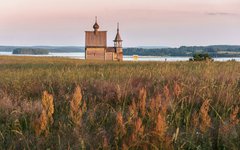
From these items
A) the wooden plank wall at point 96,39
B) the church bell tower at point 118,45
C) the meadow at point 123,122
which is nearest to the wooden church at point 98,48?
the wooden plank wall at point 96,39

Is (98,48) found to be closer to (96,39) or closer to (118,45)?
(96,39)

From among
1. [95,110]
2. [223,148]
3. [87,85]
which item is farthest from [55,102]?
[223,148]

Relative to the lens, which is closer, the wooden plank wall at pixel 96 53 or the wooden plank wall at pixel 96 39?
the wooden plank wall at pixel 96 53

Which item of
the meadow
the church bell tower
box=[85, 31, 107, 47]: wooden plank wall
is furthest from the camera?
the church bell tower

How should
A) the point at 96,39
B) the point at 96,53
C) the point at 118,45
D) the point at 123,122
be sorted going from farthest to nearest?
1. the point at 118,45
2. the point at 96,39
3. the point at 96,53
4. the point at 123,122

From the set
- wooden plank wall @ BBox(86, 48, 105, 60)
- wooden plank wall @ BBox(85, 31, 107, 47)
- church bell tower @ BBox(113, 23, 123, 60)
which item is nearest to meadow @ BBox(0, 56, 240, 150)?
wooden plank wall @ BBox(86, 48, 105, 60)

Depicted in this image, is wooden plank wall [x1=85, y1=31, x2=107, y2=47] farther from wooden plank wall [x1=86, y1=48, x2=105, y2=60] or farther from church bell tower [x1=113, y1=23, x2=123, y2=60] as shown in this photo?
church bell tower [x1=113, y1=23, x2=123, y2=60]

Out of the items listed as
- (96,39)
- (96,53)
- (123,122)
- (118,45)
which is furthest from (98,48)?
(123,122)

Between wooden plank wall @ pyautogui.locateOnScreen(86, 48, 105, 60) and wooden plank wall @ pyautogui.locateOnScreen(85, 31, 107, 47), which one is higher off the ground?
wooden plank wall @ pyautogui.locateOnScreen(85, 31, 107, 47)

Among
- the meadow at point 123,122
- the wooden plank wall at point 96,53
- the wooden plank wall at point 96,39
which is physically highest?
the wooden plank wall at point 96,39

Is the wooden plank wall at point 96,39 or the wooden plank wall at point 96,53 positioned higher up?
the wooden plank wall at point 96,39

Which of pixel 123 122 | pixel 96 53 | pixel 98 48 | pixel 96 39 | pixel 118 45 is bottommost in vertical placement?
pixel 96 53

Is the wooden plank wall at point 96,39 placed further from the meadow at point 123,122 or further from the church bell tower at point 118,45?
the meadow at point 123,122

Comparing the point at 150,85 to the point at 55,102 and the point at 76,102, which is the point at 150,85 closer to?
the point at 55,102
